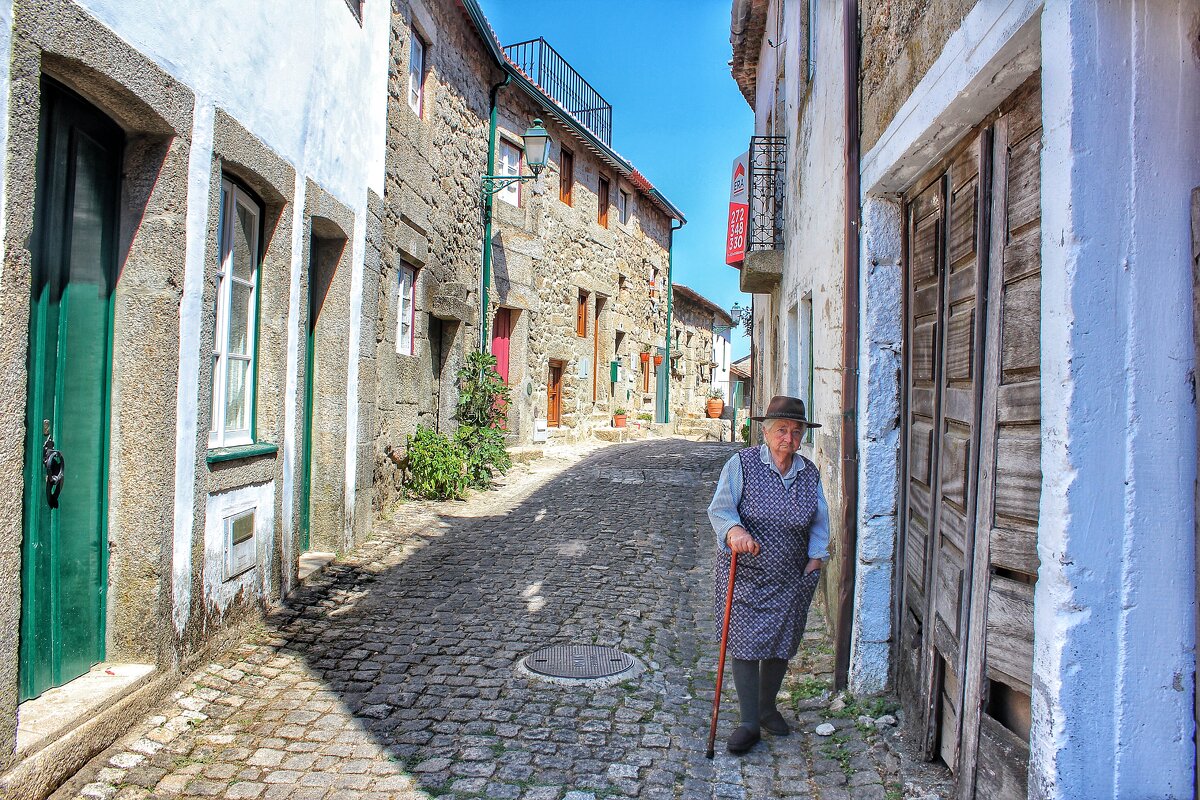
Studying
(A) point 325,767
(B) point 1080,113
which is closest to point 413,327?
(A) point 325,767

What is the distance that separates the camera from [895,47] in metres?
3.46

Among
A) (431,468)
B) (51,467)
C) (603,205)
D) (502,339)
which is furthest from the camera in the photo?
(603,205)

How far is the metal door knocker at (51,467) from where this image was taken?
3.15 metres

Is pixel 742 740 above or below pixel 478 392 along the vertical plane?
below

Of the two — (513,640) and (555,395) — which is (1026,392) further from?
(555,395)

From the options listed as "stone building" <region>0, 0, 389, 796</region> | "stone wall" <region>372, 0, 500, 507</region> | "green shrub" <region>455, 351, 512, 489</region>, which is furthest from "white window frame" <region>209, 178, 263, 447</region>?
"green shrub" <region>455, 351, 512, 489</region>

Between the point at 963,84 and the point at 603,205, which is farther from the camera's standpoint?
the point at 603,205

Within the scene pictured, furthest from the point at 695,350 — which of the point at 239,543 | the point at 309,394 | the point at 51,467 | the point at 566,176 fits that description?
the point at 51,467

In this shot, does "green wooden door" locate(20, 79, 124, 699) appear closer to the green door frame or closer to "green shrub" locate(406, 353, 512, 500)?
the green door frame

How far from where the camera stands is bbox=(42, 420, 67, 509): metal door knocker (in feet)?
10.3

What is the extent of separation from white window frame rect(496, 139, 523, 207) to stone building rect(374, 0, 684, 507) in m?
0.03

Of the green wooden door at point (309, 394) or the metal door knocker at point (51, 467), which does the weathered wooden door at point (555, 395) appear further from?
the metal door knocker at point (51, 467)

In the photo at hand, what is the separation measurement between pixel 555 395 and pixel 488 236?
465 centimetres

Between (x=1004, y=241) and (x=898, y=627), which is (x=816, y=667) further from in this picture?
(x=1004, y=241)
